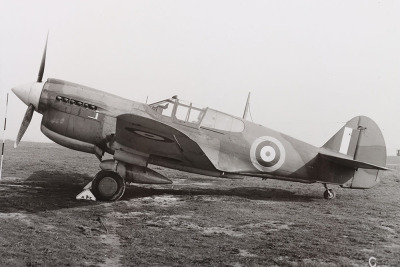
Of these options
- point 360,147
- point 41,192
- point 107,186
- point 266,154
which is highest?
point 360,147

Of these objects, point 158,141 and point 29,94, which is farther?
point 29,94

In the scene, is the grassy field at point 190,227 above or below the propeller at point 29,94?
below

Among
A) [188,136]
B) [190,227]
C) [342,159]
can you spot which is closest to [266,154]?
[342,159]

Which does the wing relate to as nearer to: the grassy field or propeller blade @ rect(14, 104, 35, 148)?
the grassy field

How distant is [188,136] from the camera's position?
7.68 metres

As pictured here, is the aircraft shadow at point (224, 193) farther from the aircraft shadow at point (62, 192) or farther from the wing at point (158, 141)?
the wing at point (158, 141)

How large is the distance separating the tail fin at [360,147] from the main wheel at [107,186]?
15.9 ft

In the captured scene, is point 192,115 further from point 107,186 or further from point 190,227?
point 190,227

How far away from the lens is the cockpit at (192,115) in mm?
8000

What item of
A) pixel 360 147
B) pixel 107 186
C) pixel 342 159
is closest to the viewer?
pixel 107 186

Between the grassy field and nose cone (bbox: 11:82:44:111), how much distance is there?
1.86 metres

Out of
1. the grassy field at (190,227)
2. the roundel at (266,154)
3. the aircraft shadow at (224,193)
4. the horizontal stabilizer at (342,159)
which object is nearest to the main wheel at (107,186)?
the grassy field at (190,227)

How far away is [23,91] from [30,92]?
0.20 meters

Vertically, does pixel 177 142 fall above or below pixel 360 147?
below
